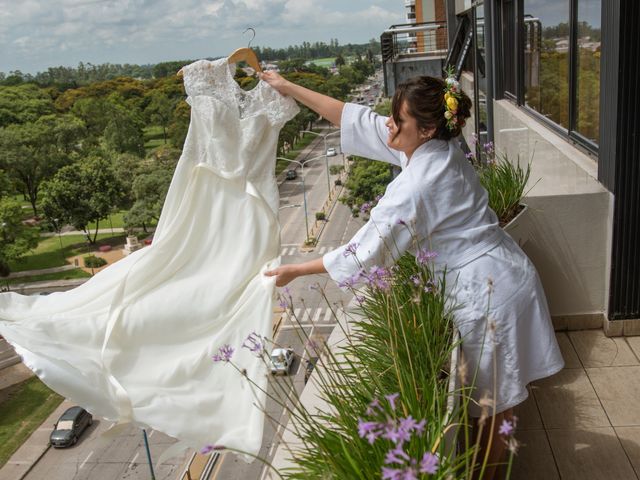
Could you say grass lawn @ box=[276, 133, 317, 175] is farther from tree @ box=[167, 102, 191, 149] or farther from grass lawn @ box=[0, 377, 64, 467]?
grass lawn @ box=[0, 377, 64, 467]

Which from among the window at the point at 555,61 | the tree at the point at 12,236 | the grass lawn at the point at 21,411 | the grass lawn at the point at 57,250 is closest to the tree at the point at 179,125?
the grass lawn at the point at 57,250

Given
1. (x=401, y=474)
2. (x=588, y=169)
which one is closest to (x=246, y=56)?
(x=588, y=169)

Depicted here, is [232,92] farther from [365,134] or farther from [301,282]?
[301,282]

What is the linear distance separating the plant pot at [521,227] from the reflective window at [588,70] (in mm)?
623

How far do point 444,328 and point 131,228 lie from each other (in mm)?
33676

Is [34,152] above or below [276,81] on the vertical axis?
below

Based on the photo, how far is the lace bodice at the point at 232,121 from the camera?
9.60ft

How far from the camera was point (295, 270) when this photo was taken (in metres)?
2.12

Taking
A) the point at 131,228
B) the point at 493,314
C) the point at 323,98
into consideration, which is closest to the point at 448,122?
the point at 493,314

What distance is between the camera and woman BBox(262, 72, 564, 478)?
73.5 inches

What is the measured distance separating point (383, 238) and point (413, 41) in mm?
16348

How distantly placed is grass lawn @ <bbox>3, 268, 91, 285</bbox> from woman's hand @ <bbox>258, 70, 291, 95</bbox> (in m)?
28.6

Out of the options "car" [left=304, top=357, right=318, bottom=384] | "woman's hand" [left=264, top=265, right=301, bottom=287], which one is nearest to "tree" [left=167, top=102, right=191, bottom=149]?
"woman's hand" [left=264, top=265, right=301, bottom=287]

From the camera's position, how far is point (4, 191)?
1292 inches
